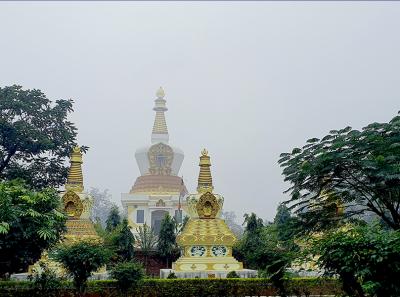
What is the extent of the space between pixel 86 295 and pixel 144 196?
106 ft

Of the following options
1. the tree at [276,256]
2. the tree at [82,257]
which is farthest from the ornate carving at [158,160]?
the tree at [82,257]

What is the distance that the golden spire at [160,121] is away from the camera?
57.2m

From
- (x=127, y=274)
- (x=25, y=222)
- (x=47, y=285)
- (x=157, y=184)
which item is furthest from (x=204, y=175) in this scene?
(x=157, y=184)

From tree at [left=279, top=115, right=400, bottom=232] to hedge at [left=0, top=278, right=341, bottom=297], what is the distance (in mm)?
3855

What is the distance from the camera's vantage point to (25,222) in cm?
1670

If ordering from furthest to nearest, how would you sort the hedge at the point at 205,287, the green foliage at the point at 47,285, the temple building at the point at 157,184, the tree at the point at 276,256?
the temple building at the point at 157,184, the hedge at the point at 205,287, the green foliage at the point at 47,285, the tree at the point at 276,256

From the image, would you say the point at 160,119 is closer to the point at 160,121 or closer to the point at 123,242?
the point at 160,121

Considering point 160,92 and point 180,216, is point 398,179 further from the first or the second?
point 160,92

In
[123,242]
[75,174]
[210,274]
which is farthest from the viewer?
[123,242]

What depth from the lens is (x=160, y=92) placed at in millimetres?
59531

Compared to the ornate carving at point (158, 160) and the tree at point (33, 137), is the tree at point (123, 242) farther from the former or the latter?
the ornate carving at point (158, 160)

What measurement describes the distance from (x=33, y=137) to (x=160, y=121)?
2806 centimetres

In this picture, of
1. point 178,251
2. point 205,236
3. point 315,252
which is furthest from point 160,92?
point 315,252

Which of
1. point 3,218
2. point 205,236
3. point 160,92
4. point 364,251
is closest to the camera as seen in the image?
point 364,251
